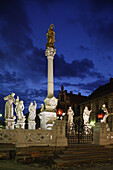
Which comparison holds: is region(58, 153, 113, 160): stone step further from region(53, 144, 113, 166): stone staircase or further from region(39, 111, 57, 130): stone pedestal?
region(39, 111, 57, 130): stone pedestal

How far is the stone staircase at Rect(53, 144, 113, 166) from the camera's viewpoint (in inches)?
394

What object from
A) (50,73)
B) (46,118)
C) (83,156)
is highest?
(50,73)

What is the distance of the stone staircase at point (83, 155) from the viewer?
1000 centimetres

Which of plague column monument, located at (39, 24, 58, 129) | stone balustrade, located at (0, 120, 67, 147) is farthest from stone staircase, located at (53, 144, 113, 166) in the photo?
plague column monument, located at (39, 24, 58, 129)

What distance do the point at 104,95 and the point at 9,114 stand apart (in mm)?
23835

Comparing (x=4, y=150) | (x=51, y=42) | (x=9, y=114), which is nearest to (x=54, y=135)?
(x=4, y=150)

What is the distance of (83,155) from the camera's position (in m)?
10.8

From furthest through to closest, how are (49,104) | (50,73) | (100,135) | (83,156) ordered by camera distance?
1. (50,73)
2. (49,104)
3. (100,135)
4. (83,156)

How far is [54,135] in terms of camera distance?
38.1 feet

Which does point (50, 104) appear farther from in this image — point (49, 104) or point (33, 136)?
point (33, 136)

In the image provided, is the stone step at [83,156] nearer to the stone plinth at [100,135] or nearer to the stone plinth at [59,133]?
the stone plinth at [59,133]

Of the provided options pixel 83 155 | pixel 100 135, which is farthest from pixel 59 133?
pixel 100 135

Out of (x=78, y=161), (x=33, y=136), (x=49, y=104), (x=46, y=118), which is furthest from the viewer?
(x=49, y=104)

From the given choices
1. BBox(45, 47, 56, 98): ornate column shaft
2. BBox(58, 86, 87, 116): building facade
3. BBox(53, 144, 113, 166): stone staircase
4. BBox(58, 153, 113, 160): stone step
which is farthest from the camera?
BBox(58, 86, 87, 116): building facade
